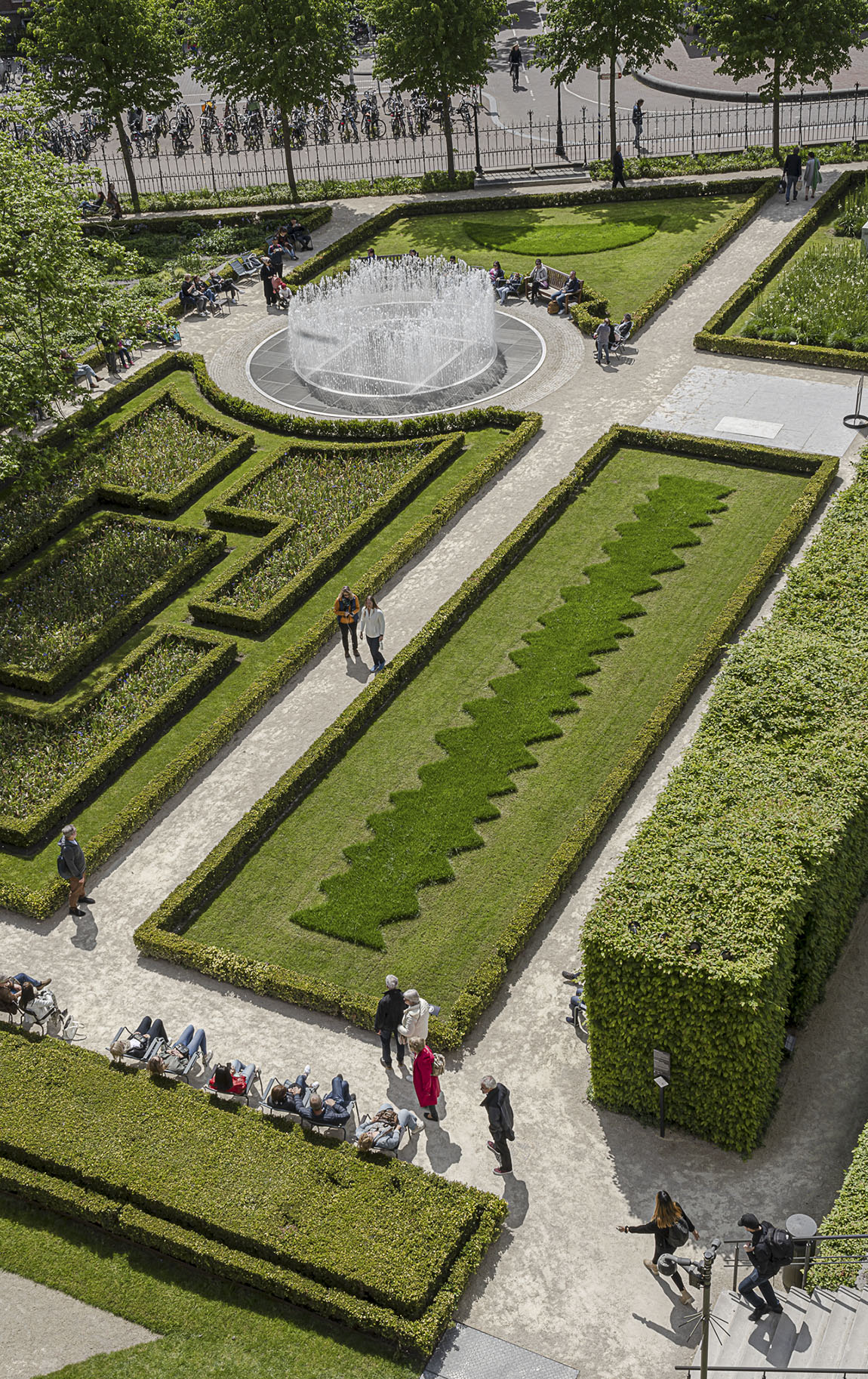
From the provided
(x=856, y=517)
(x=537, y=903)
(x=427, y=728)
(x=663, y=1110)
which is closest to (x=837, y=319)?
(x=856, y=517)

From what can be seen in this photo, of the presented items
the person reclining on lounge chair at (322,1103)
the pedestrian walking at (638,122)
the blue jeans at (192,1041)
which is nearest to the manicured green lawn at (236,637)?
the blue jeans at (192,1041)

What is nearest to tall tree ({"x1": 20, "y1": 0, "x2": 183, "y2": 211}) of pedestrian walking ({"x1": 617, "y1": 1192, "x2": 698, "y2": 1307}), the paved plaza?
the paved plaza

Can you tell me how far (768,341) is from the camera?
37.3 metres

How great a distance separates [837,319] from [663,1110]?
84.1 ft

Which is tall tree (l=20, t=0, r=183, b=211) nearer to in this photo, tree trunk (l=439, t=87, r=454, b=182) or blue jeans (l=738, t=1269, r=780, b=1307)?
tree trunk (l=439, t=87, r=454, b=182)

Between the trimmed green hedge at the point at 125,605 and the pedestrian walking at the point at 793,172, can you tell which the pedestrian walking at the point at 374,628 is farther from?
the pedestrian walking at the point at 793,172

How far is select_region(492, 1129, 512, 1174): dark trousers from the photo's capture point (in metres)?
17.9

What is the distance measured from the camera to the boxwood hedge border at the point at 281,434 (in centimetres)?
2373

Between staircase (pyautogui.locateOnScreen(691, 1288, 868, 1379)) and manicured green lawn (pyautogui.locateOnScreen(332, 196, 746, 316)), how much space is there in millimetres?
30775

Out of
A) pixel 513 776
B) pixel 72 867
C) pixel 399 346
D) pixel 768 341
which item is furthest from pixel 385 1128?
pixel 768 341

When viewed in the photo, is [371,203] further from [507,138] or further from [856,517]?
[856,517]

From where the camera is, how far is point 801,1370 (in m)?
14.3

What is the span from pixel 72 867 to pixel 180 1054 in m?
4.35

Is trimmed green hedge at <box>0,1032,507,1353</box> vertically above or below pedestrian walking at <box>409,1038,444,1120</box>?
below
